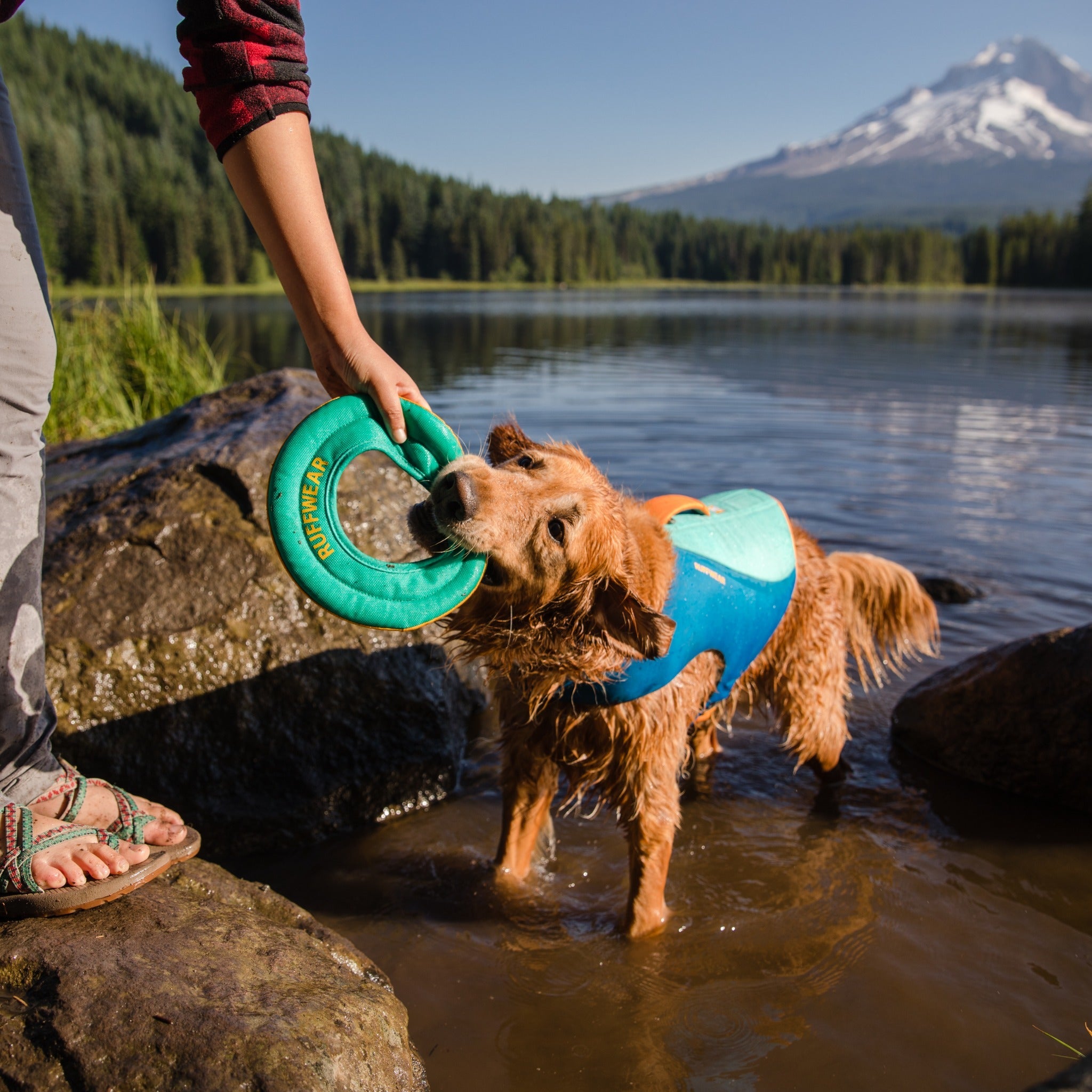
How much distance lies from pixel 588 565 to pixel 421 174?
543 feet

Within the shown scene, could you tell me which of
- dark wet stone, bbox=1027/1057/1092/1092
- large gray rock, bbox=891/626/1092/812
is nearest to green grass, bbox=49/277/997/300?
large gray rock, bbox=891/626/1092/812

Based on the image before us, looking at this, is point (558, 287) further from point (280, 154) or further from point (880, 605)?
point (280, 154)

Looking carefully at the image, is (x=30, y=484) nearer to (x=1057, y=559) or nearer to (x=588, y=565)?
(x=588, y=565)

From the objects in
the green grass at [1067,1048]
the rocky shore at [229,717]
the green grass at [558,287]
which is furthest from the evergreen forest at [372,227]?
the green grass at [1067,1048]

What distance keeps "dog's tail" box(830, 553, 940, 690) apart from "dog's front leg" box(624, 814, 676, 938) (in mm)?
2010

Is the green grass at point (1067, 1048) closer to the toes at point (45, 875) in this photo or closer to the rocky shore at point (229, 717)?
the rocky shore at point (229, 717)

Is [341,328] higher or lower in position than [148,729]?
higher

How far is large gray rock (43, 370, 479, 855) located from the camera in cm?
407

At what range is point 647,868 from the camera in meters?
3.61

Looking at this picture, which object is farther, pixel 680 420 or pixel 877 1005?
pixel 680 420

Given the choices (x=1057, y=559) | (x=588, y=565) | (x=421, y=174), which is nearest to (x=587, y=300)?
(x=1057, y=559)

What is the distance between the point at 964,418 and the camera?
15.3 meters

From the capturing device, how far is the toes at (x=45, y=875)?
8.05 ft

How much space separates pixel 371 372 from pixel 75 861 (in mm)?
1752
